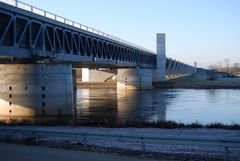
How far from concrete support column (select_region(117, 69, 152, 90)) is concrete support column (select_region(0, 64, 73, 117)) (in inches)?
2816

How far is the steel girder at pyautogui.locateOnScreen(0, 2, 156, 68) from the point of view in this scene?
3681 cm

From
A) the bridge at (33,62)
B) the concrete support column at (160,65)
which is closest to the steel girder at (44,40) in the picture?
the bridge at (33,62)

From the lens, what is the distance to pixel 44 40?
44.8m

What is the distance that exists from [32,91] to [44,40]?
6.25 metres

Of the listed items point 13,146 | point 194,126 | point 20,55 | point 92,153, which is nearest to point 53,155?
point 92,153

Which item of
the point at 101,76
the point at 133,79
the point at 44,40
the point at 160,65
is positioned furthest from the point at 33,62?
the point at 101,76

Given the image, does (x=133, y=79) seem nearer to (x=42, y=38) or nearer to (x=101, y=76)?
(x=101, y=76)

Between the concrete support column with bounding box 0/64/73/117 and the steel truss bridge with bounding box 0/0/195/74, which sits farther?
the concrete support column with bounding box 0/64/73/117

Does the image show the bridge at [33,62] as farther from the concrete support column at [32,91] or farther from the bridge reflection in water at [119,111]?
the bridge reflection in water at [119,111]

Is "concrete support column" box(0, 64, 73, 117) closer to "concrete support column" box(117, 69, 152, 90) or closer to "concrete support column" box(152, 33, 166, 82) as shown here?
"concrete support column" box(117, 69, 152, 90)

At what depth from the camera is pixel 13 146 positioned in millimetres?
15086

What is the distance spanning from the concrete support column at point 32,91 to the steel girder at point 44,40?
199cm

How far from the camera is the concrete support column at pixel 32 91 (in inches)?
1645

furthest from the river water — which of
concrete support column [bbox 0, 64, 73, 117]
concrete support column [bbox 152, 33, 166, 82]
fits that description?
concrete support column [bbox 152, 33, 166, 82]
